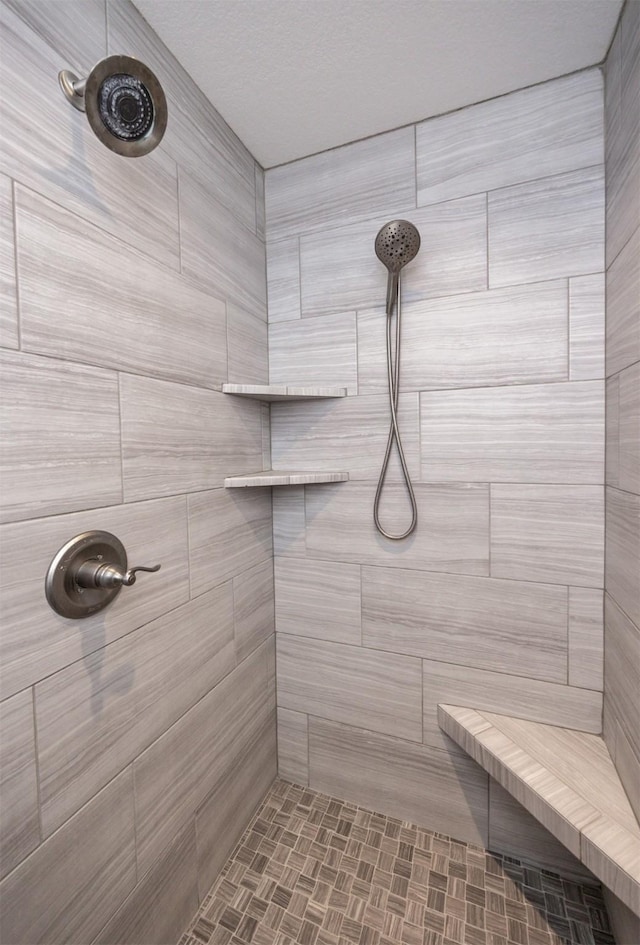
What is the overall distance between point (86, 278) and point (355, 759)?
5.42 feet

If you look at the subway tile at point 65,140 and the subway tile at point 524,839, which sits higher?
the subway tile at point 65,140

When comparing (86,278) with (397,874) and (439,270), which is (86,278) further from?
(397,874)

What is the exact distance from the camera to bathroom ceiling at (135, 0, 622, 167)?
94 cm

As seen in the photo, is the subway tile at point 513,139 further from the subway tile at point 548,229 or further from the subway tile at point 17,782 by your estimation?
the subway tile at point 17,782

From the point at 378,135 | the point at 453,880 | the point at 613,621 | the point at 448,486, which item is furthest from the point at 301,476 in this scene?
the point at 453,880

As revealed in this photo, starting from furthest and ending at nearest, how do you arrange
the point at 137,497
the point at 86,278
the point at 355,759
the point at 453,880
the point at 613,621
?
the point at 355,759, the point at 453,880, the point at 613,621, the point at 137,497, the point at 86,278

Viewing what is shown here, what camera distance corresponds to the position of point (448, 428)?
1.26 meters

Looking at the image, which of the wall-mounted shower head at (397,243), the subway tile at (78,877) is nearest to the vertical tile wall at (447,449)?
the wall-mounted shower head at (397,243)

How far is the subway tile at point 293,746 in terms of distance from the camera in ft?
4.93

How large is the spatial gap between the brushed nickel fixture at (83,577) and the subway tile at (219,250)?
758 millimetres

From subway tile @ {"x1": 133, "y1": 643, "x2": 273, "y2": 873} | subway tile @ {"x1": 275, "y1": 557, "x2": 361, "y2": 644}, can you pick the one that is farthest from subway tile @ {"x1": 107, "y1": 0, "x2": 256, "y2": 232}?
subway tile @ {"x1": 133, "y1": 643, "x2": 273, "y2": 873}

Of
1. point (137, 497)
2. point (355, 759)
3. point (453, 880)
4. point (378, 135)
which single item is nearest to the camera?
point (137, 497)

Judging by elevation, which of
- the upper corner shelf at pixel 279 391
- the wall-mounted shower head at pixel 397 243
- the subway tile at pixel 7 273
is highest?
the wall-mounted shower head at pixel 397 243

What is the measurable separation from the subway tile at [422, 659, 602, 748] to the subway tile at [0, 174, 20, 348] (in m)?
1.38
